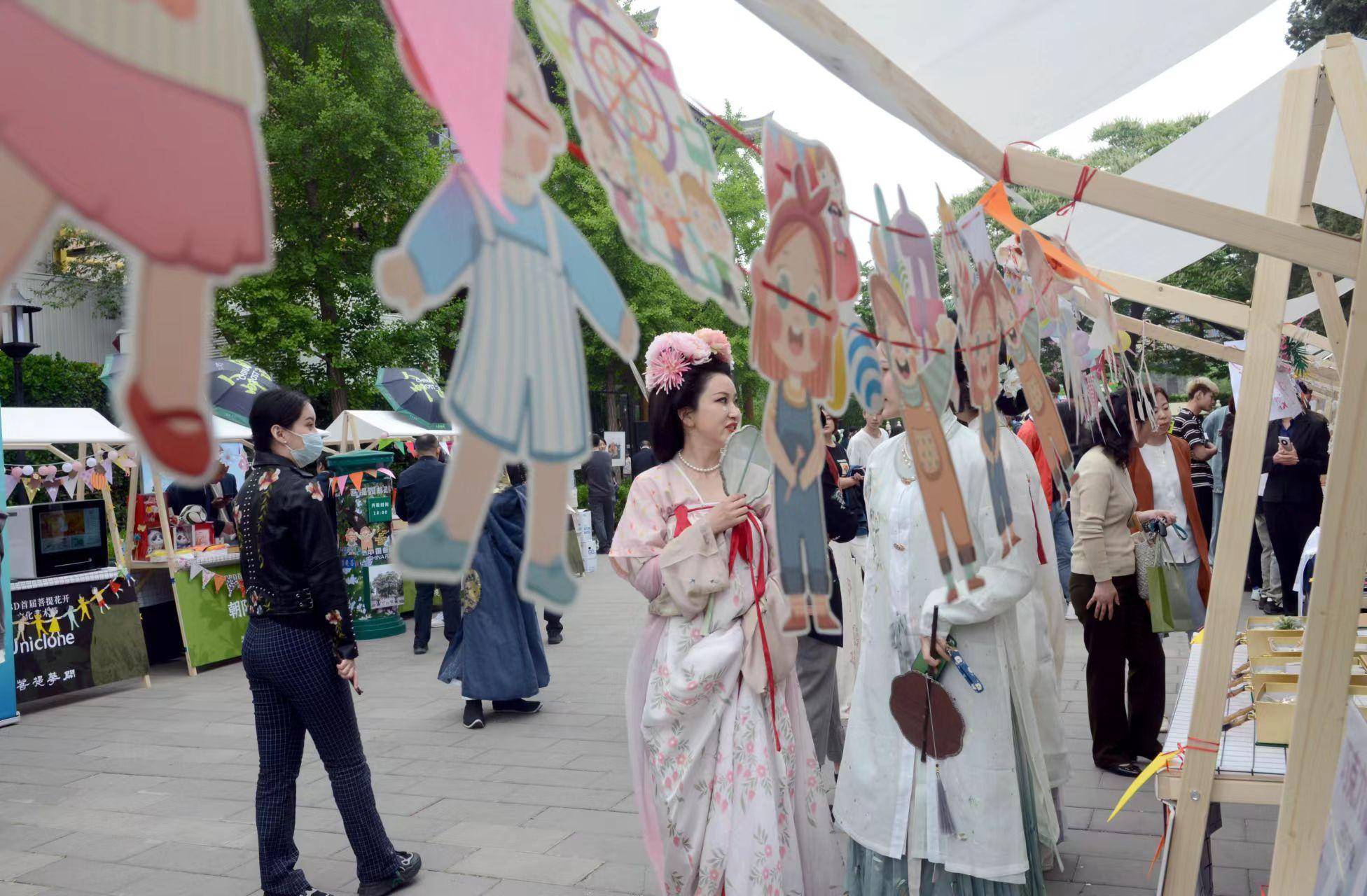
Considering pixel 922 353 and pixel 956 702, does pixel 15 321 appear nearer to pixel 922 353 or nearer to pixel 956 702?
pixel 922 353

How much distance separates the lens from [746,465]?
2.55 meters

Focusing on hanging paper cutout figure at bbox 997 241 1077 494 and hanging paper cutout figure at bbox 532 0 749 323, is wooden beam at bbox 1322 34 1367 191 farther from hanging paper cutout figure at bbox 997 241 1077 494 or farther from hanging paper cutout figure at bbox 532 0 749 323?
hanging paper cutout figure at bbox 532 0 749 323

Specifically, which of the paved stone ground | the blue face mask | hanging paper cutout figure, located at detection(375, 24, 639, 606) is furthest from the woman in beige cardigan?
hanging paper cutout figure, located at detection(375, 24, 639, 606)

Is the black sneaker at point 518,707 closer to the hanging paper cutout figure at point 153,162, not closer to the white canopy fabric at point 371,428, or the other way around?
the white canopy fabric at point 371,428

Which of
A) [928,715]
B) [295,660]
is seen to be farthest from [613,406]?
[928,715]

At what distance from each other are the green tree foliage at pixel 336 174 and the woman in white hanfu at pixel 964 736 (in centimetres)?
163

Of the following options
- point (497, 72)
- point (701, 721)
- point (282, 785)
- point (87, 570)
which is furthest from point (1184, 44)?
point (87, 570)

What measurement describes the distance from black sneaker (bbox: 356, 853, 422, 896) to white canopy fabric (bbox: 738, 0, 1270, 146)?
10.5 ft

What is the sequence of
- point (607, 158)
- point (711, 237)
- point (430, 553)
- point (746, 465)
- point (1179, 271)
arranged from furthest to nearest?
point (1179, 271), point (746, 465), point (711, 237), point (607, 158), point (430, 553)

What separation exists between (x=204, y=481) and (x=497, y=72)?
0.48 m

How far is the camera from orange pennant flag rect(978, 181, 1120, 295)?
108 inches

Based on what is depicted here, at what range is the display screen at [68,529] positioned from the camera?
686 centimetres

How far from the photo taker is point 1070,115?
3.25 m

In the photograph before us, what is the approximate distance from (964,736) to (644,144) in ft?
7.27
